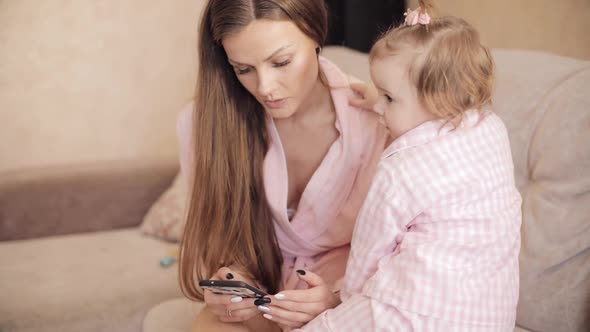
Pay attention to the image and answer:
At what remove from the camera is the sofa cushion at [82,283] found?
1.82 metres

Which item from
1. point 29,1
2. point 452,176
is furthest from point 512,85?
point 29,1

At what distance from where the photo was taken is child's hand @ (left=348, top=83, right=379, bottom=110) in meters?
1.46

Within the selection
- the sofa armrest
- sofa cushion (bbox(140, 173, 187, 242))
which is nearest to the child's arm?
sofa cushion (bbox(140, 173, 187, 242))

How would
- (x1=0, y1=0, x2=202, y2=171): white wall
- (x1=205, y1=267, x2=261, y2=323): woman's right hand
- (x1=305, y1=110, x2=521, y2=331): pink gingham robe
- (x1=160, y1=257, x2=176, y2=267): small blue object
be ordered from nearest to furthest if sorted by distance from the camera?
1. (x1=305, y1=110, x2=521, y2=331): pink gingham robe
2. (x1=205, y1=267, x2=261, y2=323): woman's right hand
3. (x1=160, y1=257, x2=176, y2=267): small blue object
4. (x1=0, y1=0, x2=202, y2=171): white wall

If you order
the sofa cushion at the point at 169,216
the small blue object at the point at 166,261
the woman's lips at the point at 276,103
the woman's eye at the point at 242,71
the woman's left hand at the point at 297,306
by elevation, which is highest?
the woman's eye at the point at 242,71

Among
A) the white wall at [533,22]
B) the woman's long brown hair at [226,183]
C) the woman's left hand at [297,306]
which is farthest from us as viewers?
the white wall at [533,22]

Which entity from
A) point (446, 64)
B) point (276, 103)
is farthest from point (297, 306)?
point (446, 64)

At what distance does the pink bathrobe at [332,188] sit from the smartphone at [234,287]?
269 millimetres

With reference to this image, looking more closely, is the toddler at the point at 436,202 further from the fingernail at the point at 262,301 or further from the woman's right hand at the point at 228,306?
the woman's right hand at the point at 228,306

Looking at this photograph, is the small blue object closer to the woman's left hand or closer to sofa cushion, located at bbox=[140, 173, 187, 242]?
sofa cushion, located at bbox=[140, 173, 187, 242]

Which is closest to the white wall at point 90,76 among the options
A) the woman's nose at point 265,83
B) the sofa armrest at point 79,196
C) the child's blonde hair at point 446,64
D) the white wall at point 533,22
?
the sofa armrest at point 79,196

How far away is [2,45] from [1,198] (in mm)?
908

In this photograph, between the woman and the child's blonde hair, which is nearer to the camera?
the child's blonde hair

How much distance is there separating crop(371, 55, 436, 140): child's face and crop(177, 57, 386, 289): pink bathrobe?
34cm
